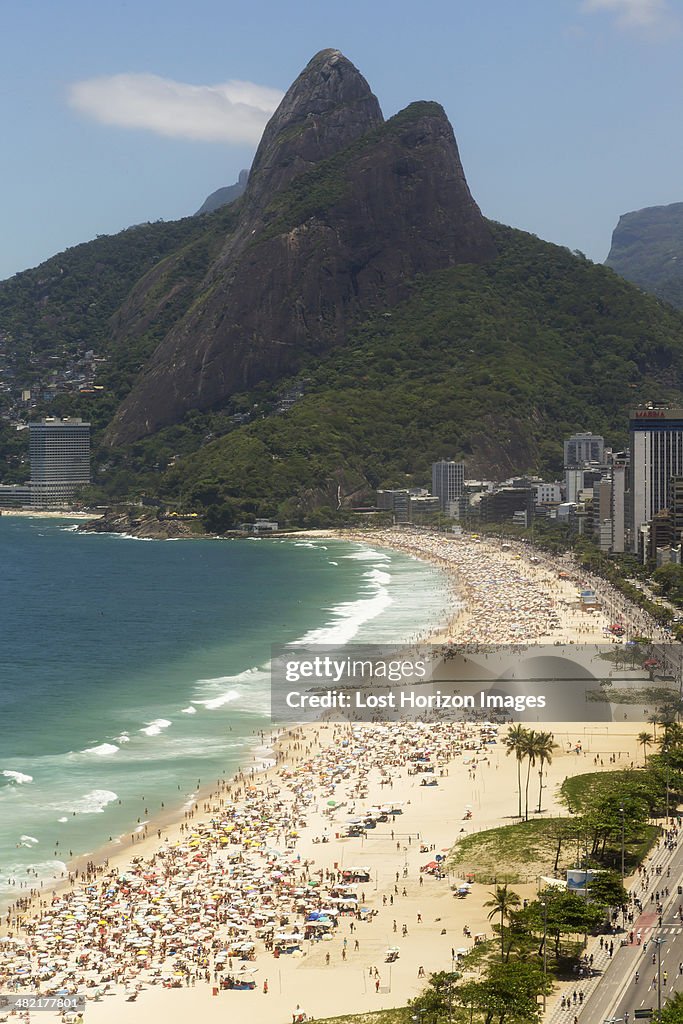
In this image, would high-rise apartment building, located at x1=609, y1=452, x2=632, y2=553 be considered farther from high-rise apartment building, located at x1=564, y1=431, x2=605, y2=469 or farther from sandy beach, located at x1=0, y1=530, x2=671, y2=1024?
sandy beach, located at x1=0, y1=530, x2=671, y2=1024

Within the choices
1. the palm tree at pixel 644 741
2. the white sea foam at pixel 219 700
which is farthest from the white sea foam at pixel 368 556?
the palm tree at pixel 644 741

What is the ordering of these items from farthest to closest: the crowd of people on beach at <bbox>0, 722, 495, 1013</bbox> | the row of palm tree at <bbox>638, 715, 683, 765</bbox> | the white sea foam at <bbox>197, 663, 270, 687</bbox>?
the white sea foam at <bbox>197, 663, 270, 687</bbox>, the row of palm tree at <bbox>638, 715, 683, 765</bbox>, the crowd of people on beach at <bbox>0, 722, 495, 1013</bbox>

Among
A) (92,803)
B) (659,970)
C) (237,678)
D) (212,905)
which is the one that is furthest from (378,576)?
(659,970)

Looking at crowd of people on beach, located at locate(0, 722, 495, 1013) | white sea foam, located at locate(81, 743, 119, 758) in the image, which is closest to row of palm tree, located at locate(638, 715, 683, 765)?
crowd of people on beach, located at locate(0, 722, 495, 1013)

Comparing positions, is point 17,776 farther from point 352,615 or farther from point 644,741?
point 352,615

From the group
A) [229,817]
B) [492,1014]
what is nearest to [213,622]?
[229,817]
